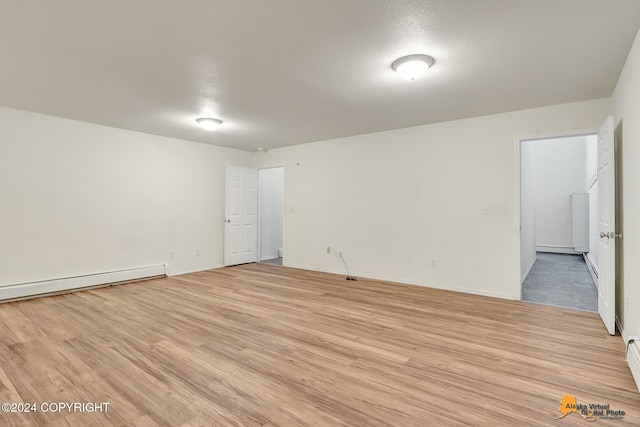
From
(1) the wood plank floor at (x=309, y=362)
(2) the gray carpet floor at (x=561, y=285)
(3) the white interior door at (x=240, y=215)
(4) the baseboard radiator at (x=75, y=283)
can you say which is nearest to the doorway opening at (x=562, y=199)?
(2) the gray carpet floor at (x=561, y=285)

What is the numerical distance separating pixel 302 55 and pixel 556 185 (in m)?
8.83

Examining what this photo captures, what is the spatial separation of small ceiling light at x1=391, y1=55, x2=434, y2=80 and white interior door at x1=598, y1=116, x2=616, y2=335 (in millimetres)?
1811

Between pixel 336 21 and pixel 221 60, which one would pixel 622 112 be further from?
pixel 221 60

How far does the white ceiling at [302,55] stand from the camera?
2.05 meters

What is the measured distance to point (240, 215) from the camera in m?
6.84

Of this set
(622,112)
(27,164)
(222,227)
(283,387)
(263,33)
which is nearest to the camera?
(283,387)

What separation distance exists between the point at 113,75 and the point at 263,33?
1.73 metres

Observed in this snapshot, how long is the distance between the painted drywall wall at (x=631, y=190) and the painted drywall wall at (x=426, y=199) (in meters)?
1.17

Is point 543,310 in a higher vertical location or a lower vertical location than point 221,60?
lower

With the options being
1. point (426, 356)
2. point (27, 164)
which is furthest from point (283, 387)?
point (27, 164)

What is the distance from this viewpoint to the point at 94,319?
11.1ft

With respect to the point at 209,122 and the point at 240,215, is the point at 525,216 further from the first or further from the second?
the point at 240,215

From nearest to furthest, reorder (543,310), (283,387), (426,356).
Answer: (283,387)
(426,356)
(543,310)

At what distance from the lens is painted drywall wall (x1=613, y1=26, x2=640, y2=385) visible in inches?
89.6
